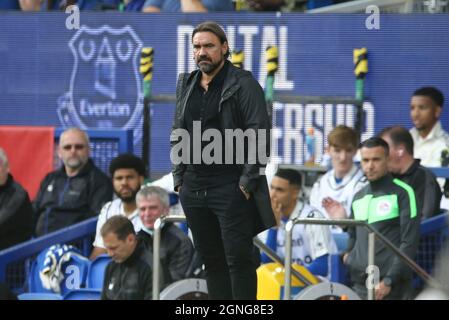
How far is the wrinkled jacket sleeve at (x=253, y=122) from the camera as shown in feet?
26.2

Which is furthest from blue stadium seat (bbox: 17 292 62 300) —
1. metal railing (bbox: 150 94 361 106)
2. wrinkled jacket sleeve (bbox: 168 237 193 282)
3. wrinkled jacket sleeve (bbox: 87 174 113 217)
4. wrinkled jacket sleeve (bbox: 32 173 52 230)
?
metal railing (bbox: 150 94 361 106)

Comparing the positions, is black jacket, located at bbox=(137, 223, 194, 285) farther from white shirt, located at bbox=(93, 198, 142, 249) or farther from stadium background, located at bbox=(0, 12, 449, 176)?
stadium background, located at bbox=(0, 12, 449, 176)

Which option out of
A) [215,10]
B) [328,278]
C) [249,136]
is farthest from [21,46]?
[249,136]

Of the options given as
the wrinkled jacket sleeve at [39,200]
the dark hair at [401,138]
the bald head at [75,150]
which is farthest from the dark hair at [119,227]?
the dark hair at [401,138]

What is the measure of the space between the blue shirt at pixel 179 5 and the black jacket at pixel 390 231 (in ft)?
12.0

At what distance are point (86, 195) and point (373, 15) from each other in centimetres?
289

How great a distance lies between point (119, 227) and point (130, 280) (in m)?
0.41

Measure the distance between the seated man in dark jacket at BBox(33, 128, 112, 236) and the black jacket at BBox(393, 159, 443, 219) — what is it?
2.52 metres

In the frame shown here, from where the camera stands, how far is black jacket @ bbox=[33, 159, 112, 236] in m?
12.1

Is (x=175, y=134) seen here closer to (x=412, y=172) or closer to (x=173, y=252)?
(x=173, y=252)

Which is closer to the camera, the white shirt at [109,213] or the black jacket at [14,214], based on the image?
the white shirt at [109,213]

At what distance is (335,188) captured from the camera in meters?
11.6

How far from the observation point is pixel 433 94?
1202 cm

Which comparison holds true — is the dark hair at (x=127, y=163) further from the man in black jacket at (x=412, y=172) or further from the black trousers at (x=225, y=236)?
the black trousers at (x=225, y=236)
